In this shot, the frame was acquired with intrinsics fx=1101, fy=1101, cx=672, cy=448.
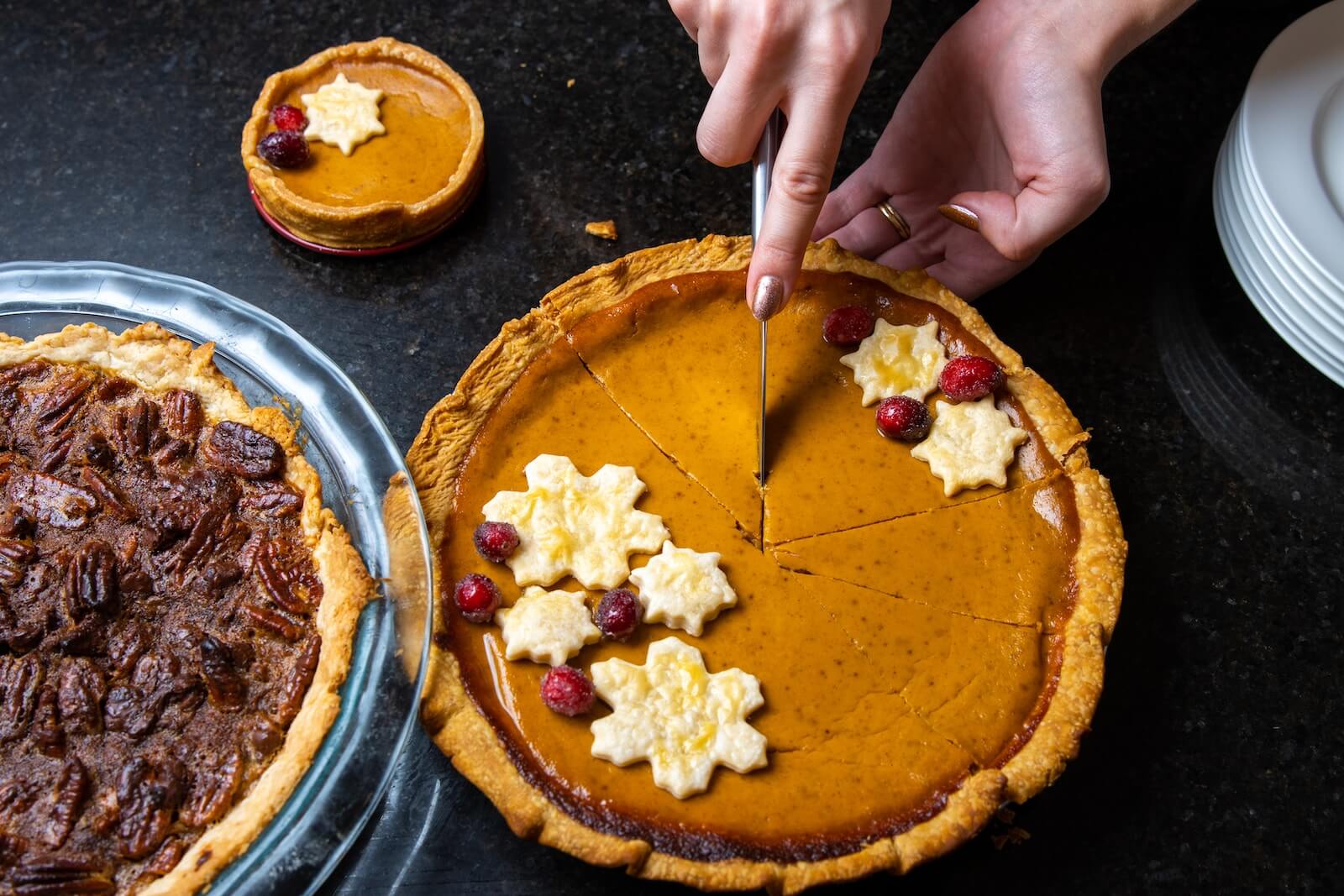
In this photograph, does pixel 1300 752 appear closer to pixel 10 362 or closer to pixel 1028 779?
pixel 1028 779

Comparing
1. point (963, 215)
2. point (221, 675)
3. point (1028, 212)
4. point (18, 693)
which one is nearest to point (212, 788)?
point (221, 675)

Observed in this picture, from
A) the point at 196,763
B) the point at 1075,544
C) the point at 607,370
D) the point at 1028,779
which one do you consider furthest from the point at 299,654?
the point at 1075,544

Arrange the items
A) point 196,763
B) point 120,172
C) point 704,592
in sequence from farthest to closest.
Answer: point 120,172 < point 704,592 < point 196,763

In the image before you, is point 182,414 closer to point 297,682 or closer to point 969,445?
point 297,682

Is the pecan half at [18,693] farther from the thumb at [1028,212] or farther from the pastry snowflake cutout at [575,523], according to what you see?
the thumb at [1028,212]

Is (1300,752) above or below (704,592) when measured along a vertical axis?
below

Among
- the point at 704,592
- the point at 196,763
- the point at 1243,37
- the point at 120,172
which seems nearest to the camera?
the point at 196,763

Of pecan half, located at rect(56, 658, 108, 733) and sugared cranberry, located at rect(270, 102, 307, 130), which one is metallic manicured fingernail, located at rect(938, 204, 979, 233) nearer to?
sugared cranberry, located at rect(270, 102, 307, 130)

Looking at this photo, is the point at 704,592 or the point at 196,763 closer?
the point at 196,763
